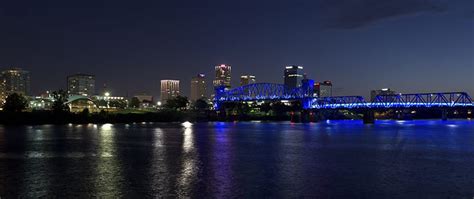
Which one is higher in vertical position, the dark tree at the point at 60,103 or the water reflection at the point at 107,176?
the dark tree at the point at 60,103

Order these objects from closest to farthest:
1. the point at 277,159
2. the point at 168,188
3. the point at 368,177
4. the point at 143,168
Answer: the point at 168,188, the point at 368,177, the point at 143,168, the point at 277,159

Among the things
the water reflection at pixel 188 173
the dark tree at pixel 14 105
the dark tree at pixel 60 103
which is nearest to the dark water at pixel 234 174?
the water reflection at pixel 188 173

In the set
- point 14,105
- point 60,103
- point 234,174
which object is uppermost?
point 60,103

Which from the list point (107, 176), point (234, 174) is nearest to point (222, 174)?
point (234, 174)

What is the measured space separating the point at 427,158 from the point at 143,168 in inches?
977

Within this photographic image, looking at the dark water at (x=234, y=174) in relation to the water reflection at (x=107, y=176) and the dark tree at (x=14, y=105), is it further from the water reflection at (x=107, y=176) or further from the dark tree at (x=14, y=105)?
the dark tree at (x=14, y=105)

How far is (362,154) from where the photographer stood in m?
47.2

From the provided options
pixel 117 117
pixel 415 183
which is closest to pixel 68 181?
pixel 415 183

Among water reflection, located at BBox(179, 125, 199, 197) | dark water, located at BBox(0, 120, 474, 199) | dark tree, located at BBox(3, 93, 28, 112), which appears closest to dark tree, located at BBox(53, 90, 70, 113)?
dark tree, located at BBox(3, 93, 28, 112)

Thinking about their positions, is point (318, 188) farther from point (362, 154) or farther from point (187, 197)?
point (362, 154)

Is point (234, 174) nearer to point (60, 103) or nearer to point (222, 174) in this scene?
point (222, 174)

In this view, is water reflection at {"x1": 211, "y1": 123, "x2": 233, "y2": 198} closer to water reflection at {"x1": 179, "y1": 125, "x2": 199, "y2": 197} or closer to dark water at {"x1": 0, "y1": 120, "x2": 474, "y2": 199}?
dark water at {"x1": 0, "y1": 120, "x2": 474, "y2": 199}

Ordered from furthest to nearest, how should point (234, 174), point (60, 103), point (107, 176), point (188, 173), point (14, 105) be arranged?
point (60, 103), point (14, 105), point (188, 173), point (234, 174), point (107, 176)

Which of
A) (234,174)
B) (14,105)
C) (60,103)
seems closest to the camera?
(234,174)
